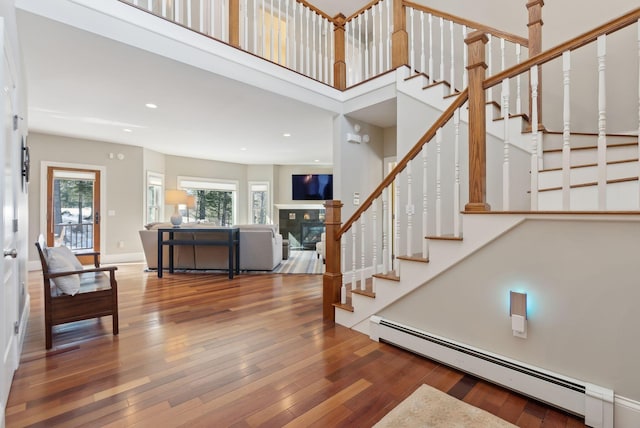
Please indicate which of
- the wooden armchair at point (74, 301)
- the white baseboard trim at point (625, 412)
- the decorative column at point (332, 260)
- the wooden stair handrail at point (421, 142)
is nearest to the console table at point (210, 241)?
the wooden armchair at point (74, 301)

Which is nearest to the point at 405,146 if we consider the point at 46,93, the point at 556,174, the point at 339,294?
the point at 556,174

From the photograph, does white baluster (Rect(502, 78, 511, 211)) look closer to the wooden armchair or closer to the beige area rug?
the beige area rug

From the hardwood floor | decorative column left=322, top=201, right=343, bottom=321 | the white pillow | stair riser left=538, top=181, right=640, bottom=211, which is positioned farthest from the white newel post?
the white pillow

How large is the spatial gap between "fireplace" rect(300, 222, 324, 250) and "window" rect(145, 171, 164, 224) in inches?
151

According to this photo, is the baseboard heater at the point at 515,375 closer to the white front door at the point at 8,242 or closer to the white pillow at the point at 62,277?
the white front door at the point at 8,242

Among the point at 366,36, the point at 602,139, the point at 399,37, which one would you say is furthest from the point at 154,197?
the point at 602,139

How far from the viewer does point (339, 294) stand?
→ 294 cm

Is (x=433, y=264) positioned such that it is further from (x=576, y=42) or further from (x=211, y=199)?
(x=211, y=199)

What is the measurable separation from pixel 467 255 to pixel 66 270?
313 centimetres

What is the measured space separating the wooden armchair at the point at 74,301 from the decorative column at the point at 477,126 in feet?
9.42

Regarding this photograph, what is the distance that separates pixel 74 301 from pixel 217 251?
2673 mm

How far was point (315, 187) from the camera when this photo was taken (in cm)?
884

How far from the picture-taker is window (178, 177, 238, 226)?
26.5ft

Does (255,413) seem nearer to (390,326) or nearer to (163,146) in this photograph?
(390,326)
